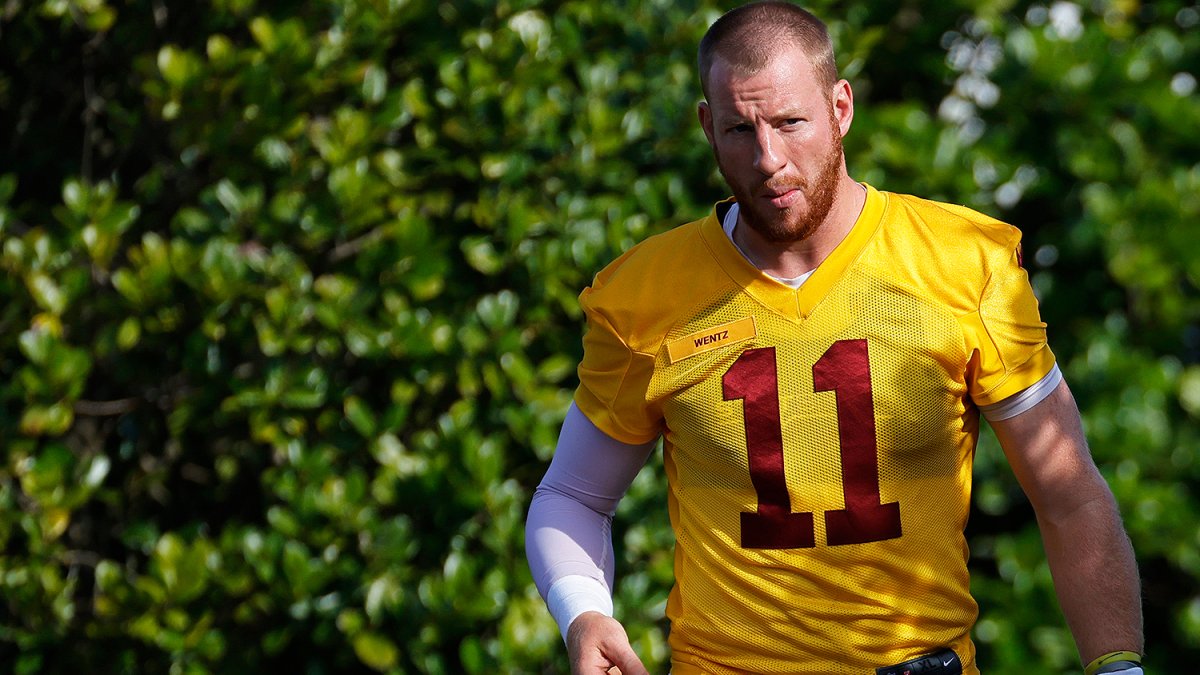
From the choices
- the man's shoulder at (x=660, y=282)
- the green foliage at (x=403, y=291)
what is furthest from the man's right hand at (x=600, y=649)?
the green foliage at (x=403, y=291)

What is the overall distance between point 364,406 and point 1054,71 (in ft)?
7.62

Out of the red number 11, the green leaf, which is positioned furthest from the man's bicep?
the green leaf

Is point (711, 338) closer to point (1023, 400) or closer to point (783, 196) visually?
point (783, 196)

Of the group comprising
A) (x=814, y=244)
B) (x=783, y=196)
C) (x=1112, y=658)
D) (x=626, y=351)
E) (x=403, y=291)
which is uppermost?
(x=783, y=196)

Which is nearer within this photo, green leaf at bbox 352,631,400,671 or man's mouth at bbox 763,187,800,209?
man's mouth at bbox 763,187,800,209

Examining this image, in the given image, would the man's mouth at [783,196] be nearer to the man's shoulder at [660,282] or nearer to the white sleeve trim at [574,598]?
the man's shoulder at [660,282]

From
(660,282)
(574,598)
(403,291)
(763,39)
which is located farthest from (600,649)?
(403,291)

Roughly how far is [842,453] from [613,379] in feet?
1.53

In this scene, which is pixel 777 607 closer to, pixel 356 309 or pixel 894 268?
pixel 894 268

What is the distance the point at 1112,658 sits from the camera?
2.45 m

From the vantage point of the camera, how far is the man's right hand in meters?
2.52

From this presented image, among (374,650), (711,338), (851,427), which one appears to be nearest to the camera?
(851,427)

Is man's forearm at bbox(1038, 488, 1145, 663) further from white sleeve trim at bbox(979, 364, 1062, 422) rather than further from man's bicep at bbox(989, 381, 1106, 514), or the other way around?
white sleeve trim at bbox(979, 364, 1062, 422)

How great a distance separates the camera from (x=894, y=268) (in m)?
2.57
